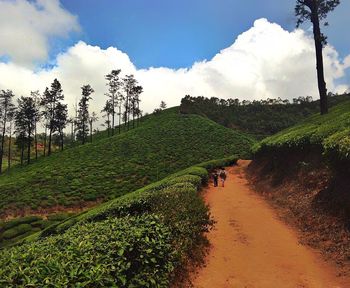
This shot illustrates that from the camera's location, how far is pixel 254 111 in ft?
321

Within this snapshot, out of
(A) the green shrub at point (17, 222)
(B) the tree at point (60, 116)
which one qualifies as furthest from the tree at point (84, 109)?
(A) the green shrub at point (17, 222)

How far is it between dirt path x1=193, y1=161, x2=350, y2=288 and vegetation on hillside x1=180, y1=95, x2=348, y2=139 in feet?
223

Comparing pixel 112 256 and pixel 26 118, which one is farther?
pixel 26 118

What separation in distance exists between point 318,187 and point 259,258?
251 inches

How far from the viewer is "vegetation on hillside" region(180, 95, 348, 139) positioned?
283 ft

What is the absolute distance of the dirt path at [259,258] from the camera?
9.70 metres

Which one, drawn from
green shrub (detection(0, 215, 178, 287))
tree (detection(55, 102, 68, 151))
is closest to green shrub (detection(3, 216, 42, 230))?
green shrub (detection(0, 215, 178, 287))

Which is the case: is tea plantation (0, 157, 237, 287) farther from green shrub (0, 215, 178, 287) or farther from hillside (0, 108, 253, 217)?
hillside (0, 108, 253, 217)

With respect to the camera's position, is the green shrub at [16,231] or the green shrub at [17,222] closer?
the green shrub at [16,231]

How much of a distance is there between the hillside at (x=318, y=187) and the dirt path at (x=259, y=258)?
2.36 feet

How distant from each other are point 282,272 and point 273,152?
59.4ft

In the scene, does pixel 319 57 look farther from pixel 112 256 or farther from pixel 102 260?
pixel 102 260

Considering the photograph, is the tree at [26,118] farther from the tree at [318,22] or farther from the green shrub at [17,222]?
the tree at [318,22]

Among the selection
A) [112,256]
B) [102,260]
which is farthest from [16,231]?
[102,260]
